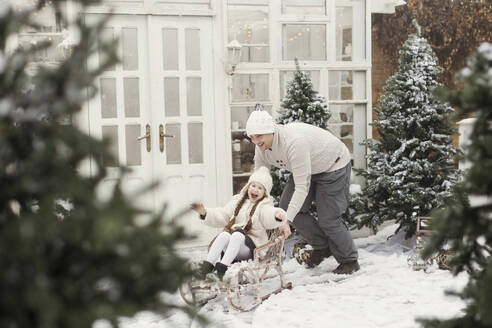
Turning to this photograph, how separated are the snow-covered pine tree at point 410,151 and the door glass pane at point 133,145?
2.23m

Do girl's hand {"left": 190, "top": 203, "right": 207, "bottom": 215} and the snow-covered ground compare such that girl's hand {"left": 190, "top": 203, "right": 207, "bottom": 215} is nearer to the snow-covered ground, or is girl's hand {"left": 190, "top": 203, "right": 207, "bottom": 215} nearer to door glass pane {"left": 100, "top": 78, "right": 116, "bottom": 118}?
the snow-covered ground

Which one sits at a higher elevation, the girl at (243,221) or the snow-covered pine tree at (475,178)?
the snow-covered pine tree at (475,178)

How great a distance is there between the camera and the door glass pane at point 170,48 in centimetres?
597

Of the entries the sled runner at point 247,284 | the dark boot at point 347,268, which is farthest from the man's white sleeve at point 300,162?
the dark boot at point 347,268

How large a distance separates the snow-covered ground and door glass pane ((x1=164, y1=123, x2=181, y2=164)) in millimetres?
1632

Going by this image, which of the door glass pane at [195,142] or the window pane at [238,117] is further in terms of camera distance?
the window pane at [238,117]

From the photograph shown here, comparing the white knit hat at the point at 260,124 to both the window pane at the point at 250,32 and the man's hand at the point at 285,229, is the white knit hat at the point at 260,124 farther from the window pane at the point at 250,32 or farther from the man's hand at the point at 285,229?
the window pane at the point at 250,32

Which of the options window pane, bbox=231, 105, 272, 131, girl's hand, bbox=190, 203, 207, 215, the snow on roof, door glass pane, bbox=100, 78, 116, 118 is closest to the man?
girl's hand, bbox=190, 203, 207, 215

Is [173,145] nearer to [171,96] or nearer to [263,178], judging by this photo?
[171,96]

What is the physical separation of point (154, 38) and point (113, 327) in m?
5.02

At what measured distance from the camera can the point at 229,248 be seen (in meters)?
4.23

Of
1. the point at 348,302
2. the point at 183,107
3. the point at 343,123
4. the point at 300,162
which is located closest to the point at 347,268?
the point at 348,302

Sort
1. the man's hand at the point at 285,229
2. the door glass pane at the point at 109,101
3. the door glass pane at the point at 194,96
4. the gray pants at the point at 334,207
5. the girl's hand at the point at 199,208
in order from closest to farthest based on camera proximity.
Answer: the girl's hand at the point at 199,208 → the man's hand at the point at 285,229 → the gray pants at the point at 334,207 → the door glass pane at the point at 109,101 → the door glass pane at the point at 194,96

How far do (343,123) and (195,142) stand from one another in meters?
1.70
